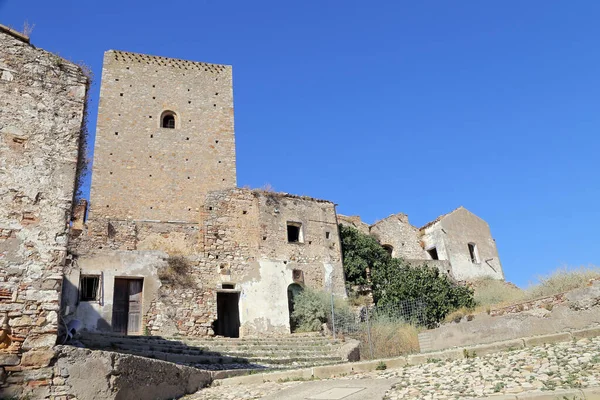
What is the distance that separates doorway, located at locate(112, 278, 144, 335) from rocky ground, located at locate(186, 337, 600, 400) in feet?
26.6

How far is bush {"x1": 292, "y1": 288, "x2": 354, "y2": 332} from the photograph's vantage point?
17.3 meters

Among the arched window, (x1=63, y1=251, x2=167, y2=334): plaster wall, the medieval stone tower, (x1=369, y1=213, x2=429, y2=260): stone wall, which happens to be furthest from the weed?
(x1=369, y1=213, x2=429, y2=260): stone wall

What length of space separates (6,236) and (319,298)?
1297 centimetres

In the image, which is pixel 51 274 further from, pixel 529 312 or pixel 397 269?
pixel 397 269

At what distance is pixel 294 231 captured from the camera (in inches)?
797

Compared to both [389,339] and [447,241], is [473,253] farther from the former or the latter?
[389,339]

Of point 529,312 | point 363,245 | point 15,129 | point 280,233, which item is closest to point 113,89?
point 280,233

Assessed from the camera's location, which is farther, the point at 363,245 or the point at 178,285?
the point at 363,245

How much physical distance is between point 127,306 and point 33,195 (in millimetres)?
9155

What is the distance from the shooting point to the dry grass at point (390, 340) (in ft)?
43.9

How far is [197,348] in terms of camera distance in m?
12.5

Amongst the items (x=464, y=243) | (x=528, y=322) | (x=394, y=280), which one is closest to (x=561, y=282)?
(x=528, y=322)

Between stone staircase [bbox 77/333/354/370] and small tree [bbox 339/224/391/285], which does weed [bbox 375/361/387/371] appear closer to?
stone staircase [bbox 77/333/354/370]

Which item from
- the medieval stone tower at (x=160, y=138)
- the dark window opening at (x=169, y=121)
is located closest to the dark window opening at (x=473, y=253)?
the medieval stone tower at (x=160, y=138)
